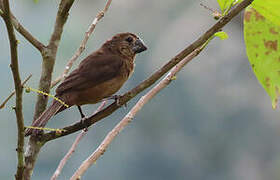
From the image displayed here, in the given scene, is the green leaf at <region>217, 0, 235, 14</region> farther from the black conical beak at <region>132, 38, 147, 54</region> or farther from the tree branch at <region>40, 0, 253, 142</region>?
the black conical beak at <region>132, 38, 147, 54</region>

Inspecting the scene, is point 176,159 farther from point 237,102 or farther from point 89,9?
point 89,9

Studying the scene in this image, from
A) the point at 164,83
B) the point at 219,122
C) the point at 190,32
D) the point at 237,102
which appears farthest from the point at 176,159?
the point at 164,83

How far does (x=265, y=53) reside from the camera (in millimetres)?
1141

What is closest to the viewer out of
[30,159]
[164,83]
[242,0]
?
[242,0]

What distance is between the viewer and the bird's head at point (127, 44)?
3492 mm

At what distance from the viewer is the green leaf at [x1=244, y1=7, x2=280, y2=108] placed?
1.13 m

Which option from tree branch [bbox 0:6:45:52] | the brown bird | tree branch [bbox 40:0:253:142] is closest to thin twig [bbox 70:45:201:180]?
tree branch [bbox 40:0:253:142]

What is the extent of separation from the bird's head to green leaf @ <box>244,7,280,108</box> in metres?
2.31

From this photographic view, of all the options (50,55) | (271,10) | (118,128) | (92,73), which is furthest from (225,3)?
(92,73)

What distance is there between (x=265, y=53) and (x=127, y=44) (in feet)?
8.09

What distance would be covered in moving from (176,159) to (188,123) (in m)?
2.83

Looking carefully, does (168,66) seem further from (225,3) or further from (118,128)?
(118,128)

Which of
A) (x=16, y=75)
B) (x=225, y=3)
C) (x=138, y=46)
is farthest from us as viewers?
(x=138, y=46)

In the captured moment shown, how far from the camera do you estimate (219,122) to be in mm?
15508
